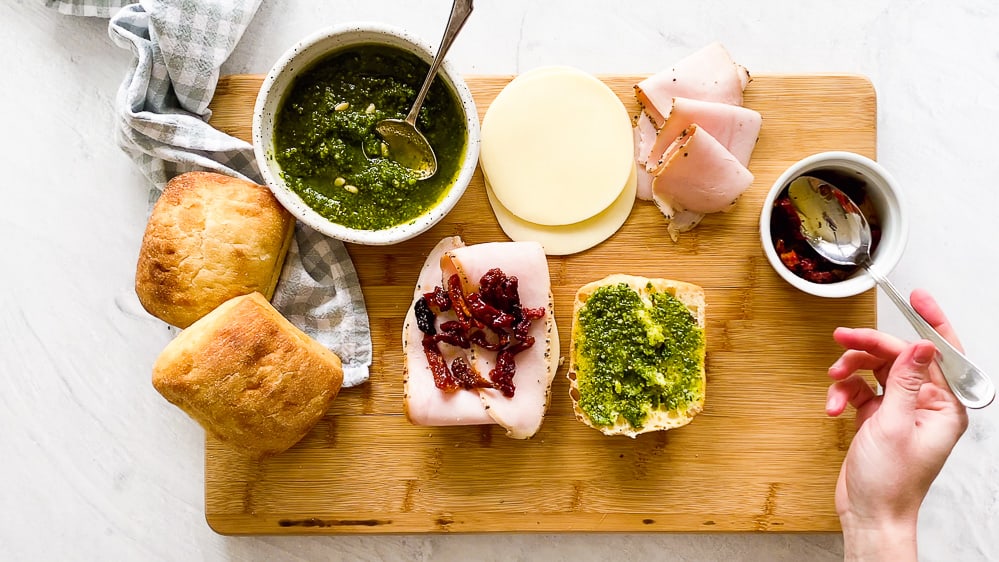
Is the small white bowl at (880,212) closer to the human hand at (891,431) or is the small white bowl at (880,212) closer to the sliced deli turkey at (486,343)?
the human hand at (891,431)

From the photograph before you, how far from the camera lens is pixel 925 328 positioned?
259 cm

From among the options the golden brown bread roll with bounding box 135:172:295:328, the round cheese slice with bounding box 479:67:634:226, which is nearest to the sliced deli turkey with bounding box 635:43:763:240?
the round cheese slice with bounding box 479:67:634:226

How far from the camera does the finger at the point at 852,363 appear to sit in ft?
9.07

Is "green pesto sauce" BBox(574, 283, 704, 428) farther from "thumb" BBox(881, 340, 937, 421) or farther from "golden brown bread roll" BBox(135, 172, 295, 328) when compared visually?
"golden brown bread roll" BBox(135, 172, 295, 328)

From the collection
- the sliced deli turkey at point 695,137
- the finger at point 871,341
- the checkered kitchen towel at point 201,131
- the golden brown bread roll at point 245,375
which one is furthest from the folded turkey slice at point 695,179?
the golden brown bread roll at point 245,375

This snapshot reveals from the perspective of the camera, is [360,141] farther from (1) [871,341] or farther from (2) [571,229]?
(1) [871,341]

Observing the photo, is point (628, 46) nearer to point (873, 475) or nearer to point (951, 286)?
point (951, 286)

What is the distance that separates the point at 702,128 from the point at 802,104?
429 millimetres

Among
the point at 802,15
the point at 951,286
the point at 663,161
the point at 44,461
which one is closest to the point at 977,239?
the point at 951,286

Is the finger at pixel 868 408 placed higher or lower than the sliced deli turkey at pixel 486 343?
lower

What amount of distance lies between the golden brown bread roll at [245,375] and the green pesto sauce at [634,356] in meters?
0.95

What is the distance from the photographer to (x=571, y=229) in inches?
117

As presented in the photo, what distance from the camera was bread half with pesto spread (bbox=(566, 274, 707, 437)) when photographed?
2730mm

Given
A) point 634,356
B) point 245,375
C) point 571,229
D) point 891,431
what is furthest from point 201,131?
point 891,431
